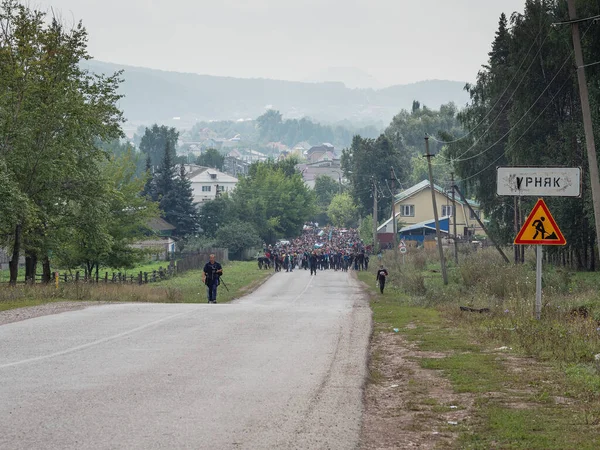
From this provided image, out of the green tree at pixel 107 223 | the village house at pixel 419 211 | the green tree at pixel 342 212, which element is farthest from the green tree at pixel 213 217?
the green tree at pixel 107 223

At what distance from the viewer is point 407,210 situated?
120 m

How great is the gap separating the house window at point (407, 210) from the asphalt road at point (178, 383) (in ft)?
329

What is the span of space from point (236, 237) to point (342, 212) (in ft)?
215

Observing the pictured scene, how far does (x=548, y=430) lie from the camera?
9.20 meters

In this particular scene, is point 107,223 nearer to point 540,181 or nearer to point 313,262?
point 313,262

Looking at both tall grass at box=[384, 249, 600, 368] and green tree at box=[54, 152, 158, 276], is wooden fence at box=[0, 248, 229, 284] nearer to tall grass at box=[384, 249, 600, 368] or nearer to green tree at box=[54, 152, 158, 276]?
green tree at box=[54, 152, 158, 276]

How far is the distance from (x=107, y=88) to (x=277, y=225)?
73.4 m

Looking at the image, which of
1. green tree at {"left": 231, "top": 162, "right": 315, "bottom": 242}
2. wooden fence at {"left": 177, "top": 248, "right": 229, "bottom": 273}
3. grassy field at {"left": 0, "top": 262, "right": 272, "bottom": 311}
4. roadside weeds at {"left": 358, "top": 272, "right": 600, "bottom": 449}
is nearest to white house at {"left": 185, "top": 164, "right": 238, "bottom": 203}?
green tree at {"left": 231, "top": 162, "right": 315, "bottom": 242}

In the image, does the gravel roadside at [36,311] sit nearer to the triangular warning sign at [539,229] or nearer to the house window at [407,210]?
the triangular warning sign at [539,229]

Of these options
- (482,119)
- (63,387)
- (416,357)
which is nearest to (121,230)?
(482,119)

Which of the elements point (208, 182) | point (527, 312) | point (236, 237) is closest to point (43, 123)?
point (527, 312)

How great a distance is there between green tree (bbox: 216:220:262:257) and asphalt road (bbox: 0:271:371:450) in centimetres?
7902

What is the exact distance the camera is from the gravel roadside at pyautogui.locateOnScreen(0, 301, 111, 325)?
2077 centimetres

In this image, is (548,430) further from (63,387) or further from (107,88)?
(107,88)
